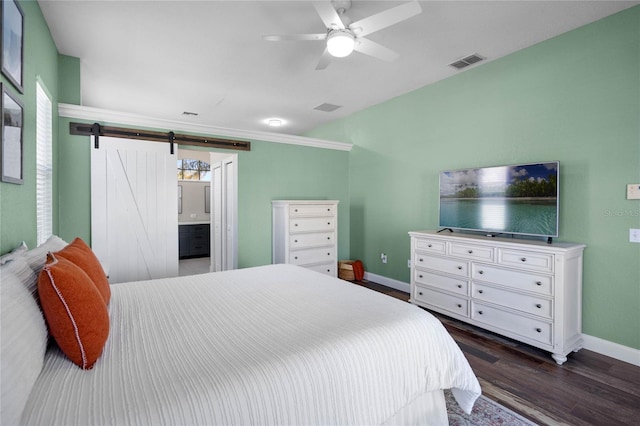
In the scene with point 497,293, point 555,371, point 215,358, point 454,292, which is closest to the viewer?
point 215,358

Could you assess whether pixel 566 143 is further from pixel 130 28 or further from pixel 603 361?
pixel 130 28

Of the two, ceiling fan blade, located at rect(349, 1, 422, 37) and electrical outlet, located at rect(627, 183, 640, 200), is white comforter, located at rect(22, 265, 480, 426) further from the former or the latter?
electrical outlet, located at rect(627, 183, 640, 200)

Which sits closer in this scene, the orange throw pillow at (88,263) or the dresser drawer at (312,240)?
the orange throw pillow at (88,263)

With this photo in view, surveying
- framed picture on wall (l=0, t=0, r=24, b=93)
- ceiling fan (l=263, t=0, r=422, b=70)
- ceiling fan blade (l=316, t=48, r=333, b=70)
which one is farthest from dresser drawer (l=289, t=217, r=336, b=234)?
framed picture on wall (l=0, t=0, r=24, b=93)

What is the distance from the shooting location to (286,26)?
273 cm

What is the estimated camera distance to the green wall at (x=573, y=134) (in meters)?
2.49

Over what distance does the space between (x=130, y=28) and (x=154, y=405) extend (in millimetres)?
3034

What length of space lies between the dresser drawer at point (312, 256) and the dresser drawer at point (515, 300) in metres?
2.06

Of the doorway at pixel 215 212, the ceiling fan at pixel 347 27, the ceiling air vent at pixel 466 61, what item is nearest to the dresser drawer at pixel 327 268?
the doorway at pixel 215 212

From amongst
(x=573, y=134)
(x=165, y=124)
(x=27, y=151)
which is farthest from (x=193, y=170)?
(x=573, y=134)

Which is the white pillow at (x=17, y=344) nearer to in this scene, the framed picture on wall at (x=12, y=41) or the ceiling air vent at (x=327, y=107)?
the framed picture on wall at (x=12, y=41)

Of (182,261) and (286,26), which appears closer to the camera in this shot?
(286,26)

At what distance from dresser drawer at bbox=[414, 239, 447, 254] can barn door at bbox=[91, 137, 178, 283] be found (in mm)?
2857

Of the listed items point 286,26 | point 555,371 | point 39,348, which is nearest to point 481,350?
point 555,371
